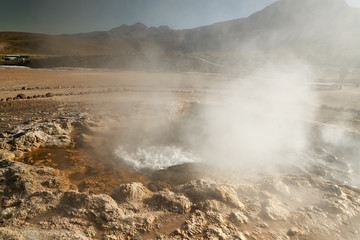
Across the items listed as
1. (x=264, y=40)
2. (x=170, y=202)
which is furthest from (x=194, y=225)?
(x=264, y=40)

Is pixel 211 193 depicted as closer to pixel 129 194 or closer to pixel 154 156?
pixel 129 194

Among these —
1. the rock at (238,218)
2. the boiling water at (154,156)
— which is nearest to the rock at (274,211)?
the rock at (238,218)

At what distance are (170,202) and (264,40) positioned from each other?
4591 cm

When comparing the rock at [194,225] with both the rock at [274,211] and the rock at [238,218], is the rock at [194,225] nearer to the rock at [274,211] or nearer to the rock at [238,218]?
the rock at [238,218]

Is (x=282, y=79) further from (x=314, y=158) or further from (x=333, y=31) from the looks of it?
(x=333, y=31)

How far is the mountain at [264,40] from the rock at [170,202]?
31.2 m

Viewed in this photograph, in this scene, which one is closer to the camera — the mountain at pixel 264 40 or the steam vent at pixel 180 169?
the steam vent at pixel 180 169

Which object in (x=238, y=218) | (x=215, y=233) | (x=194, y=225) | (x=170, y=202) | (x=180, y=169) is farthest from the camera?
(x=180, y=169)

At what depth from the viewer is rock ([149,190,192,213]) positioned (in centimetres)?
292

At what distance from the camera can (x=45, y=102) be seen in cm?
924

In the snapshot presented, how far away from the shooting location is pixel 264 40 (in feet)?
136

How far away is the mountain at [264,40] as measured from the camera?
37.1 metres

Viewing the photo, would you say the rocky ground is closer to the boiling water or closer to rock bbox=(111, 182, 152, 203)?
rock bbox=(111, 182, 152, 203)

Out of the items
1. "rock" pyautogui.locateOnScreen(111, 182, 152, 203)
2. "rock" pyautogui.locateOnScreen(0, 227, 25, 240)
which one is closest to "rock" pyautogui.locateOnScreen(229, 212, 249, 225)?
"rock" pyautogui.locateOnScreen(111, 182, 152, 203)
